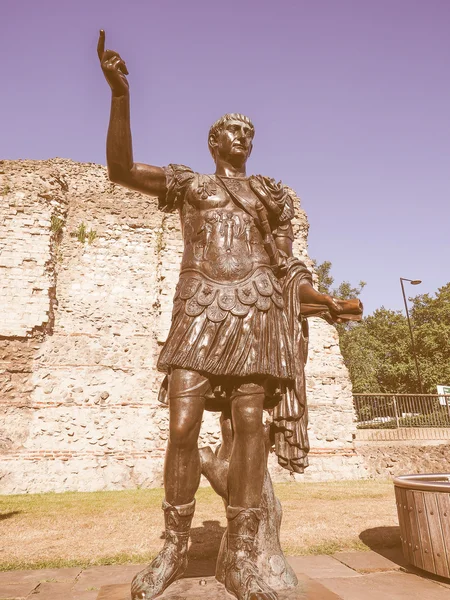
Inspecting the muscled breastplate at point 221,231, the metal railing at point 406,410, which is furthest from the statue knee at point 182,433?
the metal railing at point 406,410

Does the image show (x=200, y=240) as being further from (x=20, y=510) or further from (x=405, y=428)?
(x=405, y=428)

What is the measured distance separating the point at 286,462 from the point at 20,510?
6.00 meters

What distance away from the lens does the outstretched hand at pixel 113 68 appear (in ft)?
6.87

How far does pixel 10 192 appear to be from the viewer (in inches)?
446

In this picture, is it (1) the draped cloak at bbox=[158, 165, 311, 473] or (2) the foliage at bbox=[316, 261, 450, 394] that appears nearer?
(1) the draped cloak at bbox=[158, 165, 311, 473]

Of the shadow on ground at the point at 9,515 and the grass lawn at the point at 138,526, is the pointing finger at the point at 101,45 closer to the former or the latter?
the grass lawn at the point at 138,526

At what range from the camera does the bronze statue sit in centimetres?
212

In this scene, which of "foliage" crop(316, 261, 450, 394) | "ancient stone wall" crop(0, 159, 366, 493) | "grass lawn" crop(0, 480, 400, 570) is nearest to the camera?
"grass lawn" crop(0, 480, 400, 570)

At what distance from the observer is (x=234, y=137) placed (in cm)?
268

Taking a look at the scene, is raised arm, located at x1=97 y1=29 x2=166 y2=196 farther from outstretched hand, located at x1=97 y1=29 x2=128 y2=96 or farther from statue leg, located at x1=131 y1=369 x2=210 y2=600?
statue leg, located at x1=131 y1=369 x2=210 y2=600

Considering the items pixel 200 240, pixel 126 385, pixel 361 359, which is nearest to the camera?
pixel 200 240

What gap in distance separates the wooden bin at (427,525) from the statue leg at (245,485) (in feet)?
5.97

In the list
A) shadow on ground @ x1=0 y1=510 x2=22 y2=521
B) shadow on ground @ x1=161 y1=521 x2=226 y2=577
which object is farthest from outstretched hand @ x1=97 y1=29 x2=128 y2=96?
shadow on ground @ x1=0 y1=510 x2=22 y2=521

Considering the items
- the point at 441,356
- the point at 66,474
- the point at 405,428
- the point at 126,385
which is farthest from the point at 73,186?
the point at 441,356
